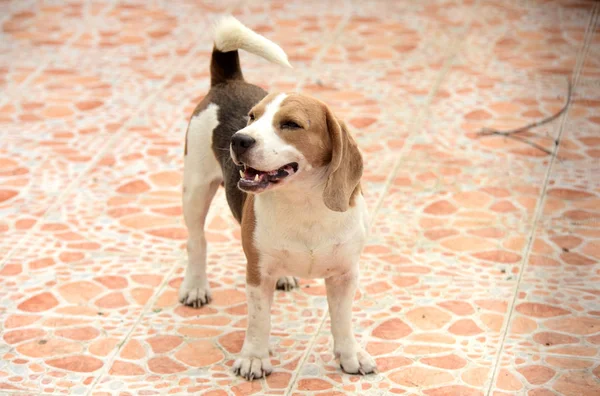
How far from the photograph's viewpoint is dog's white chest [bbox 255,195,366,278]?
117 inches

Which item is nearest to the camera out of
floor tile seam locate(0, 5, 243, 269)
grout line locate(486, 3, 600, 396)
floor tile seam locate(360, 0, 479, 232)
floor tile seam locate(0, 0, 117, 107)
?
grout line locate(486, 3, 600, 396)

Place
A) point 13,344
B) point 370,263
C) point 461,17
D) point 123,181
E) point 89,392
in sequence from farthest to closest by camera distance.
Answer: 1. point 461,17
2. point 123,181
3. point 370,263
4. point 13,344
5. point 89,392

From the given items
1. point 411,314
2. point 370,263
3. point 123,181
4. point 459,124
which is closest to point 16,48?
point 123,181

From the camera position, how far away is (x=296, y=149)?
279 cm

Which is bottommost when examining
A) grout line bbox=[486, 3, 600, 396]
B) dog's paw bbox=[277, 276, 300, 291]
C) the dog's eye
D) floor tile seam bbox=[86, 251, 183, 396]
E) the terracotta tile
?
floor tile seam bbox=[86, 251, 183, 396]

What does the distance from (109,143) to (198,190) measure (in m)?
1.66

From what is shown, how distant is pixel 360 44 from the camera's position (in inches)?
247

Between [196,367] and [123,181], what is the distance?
159cm

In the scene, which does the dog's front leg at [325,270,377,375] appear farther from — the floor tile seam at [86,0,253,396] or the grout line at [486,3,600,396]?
the floor tile seam at [86,0,253,396]

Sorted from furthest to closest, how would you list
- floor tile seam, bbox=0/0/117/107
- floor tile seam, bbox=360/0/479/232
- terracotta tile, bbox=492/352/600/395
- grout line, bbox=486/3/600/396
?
floor tile seam, bbox=0/0/117/107
floor tile seam, bbox=360/0/479/232
grout line, bbox=486/3/600/396
terracotta tile, bbox=492/352/600/395

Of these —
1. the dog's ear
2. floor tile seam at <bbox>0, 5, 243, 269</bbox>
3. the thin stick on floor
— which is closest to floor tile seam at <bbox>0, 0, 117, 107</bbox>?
floor tile seam at <bbox>0, 5, 243, 269</bbox>

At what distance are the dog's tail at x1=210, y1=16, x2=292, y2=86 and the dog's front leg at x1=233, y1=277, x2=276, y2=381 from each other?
0.74 meters

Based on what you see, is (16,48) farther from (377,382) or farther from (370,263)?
(377,382)

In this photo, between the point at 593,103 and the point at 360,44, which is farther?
the point at 360,44
